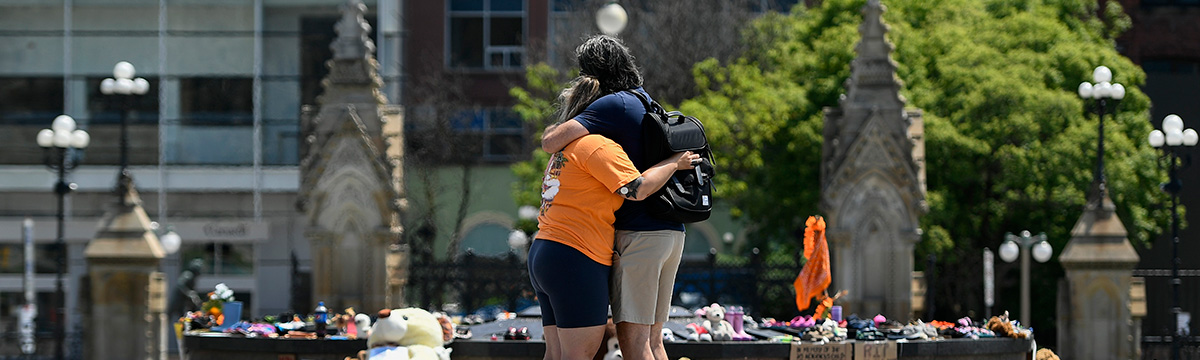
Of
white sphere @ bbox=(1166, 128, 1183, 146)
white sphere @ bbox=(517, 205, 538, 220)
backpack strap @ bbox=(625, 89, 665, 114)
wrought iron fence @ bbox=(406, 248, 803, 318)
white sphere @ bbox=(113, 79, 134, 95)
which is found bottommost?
wrought iron fence @ bbox=(406, 248, 803, 318)

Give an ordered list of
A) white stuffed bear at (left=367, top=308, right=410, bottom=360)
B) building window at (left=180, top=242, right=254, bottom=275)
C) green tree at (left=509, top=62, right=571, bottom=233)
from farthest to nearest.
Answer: building window at (left=180, top=242, right=254, bottom=275) < green tree at (left=509, top=62, right=571, bottom=233) < white stuffed bear at (left=367, top=308, right=410, bottom=360)

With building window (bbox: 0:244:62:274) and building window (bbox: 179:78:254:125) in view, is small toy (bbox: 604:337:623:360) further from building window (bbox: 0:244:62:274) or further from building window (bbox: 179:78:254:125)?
building window (bbox: 0:244:62:274)

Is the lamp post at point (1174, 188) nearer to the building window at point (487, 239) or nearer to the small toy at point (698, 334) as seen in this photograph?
the small toy at point (698, 334)

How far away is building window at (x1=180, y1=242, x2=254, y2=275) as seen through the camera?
35156 mm

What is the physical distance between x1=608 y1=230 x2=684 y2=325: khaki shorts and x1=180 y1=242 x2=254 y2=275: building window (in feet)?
100

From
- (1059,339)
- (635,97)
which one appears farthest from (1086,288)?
(635,97)

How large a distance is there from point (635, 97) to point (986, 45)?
22.3 meters

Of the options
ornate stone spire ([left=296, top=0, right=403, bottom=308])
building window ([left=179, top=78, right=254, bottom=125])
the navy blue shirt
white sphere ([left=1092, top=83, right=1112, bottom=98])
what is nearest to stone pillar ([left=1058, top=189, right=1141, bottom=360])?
white sphere ([left=1092, top=83, right=1112, bottom=98])

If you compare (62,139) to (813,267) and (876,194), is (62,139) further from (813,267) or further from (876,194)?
(813,267)

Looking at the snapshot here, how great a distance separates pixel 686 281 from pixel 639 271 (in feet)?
43.9

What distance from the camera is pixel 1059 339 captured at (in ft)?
60.0

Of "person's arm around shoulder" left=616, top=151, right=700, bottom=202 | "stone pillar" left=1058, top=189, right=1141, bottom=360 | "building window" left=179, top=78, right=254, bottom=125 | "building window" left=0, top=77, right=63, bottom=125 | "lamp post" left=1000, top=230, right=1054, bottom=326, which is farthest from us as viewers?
"building window" left=179, top=78, right=254, bottom=125

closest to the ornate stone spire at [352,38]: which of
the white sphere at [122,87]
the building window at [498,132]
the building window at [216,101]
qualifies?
the white sphere at [122,87]

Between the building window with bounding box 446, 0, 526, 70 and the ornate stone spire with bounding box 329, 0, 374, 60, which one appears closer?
the ornate stone spire with bounding box 329, 0, 374, 60
